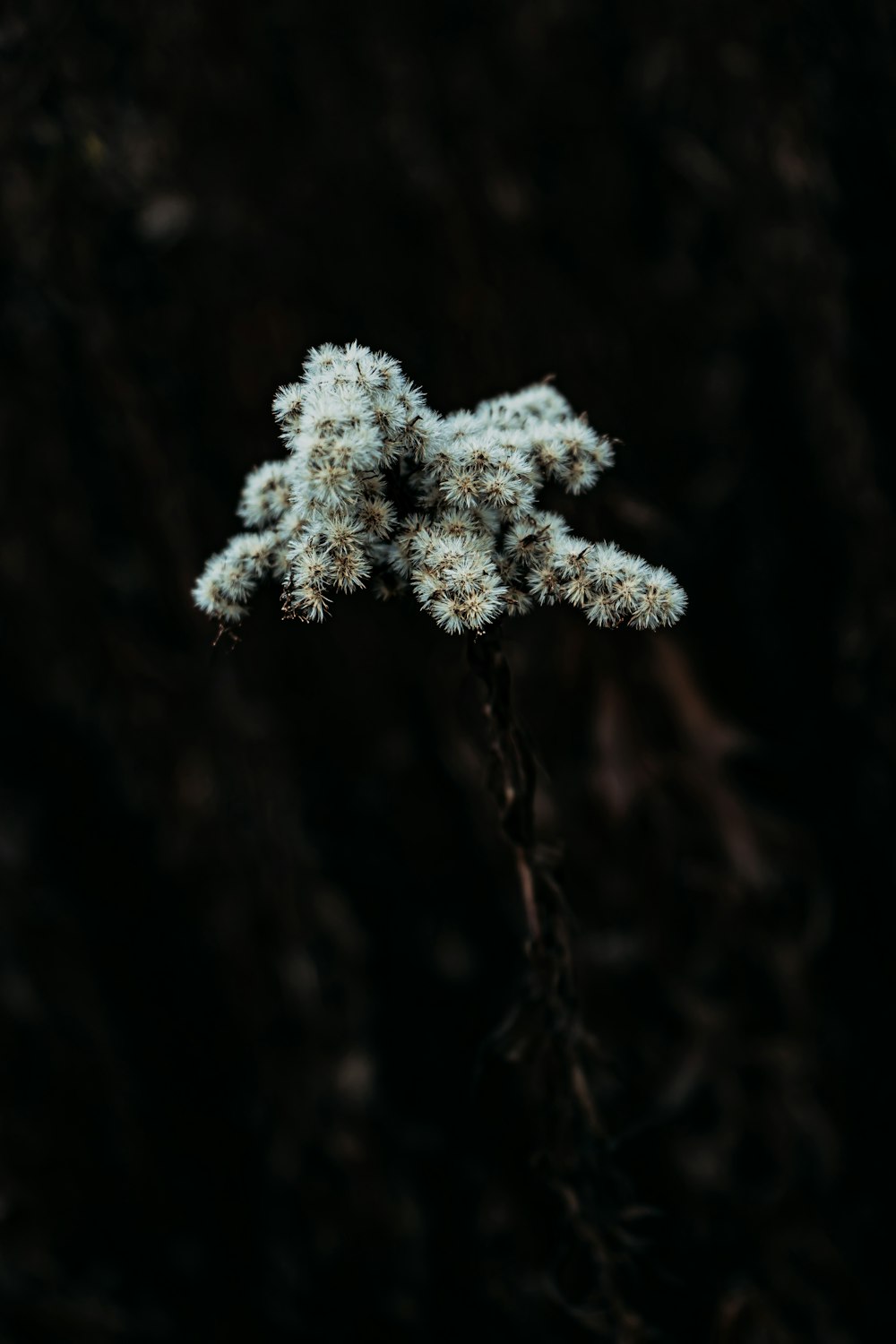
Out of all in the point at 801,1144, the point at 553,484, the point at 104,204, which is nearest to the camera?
the point at 553,484

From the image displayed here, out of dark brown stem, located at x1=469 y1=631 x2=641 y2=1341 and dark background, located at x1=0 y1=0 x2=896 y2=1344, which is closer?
dark brown stem, located at x1=469 y1=631 x2=641 y2=1341

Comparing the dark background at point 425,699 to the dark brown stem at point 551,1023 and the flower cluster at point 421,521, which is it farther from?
the flower cluster at point 421,521

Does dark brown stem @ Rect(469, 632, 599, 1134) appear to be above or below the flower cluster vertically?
below

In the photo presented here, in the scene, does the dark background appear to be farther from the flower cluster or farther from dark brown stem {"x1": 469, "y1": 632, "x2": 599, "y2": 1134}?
the flower cluster

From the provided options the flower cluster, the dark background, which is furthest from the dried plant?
the dark background

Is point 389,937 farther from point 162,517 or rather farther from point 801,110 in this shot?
point 801,110

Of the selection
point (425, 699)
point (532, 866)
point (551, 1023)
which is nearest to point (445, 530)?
point (532, 866)

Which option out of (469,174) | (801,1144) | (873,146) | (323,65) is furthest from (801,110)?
(801,1144)
